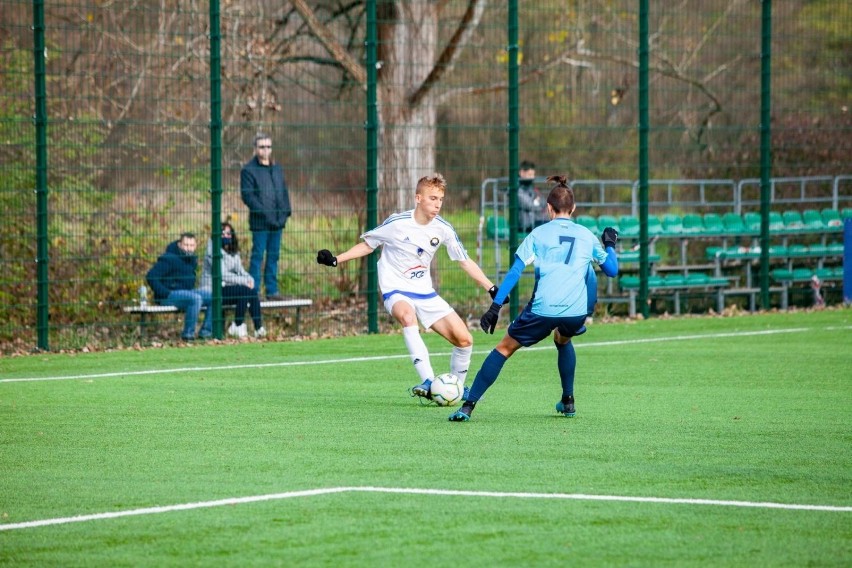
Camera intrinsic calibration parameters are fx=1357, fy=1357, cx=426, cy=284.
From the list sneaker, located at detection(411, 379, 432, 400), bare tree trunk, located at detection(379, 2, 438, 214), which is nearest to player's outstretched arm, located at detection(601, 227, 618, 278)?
sneaker, located at detection(411, 379, 432, 400)

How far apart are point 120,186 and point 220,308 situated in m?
1.77

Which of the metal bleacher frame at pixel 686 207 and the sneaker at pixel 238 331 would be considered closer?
the sneaker at pixel 238 331

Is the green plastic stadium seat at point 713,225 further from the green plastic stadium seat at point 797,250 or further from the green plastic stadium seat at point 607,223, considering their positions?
the green plastic stadium seat at point 607,223

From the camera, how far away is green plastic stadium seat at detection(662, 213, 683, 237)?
19672 millimetres

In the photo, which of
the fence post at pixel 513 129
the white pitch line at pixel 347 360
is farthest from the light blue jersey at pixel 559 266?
the fence post at pixel 513 129

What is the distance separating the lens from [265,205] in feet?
50.8

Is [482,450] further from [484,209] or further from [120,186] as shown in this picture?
[484,209]

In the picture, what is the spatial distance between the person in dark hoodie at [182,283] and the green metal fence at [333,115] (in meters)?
0.17

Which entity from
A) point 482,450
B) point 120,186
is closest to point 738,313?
point 120,186

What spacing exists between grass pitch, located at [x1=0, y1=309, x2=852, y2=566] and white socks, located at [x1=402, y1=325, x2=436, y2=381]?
1.17ft

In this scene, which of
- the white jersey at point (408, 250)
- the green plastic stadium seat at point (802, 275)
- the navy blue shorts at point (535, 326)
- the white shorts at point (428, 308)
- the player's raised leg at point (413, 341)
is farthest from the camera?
the green plastic stadium seat at point (802, 275)

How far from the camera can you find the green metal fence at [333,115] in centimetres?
1466

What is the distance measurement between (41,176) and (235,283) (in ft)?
8.07

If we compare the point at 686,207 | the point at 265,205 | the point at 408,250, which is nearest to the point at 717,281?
the point at 686,207
